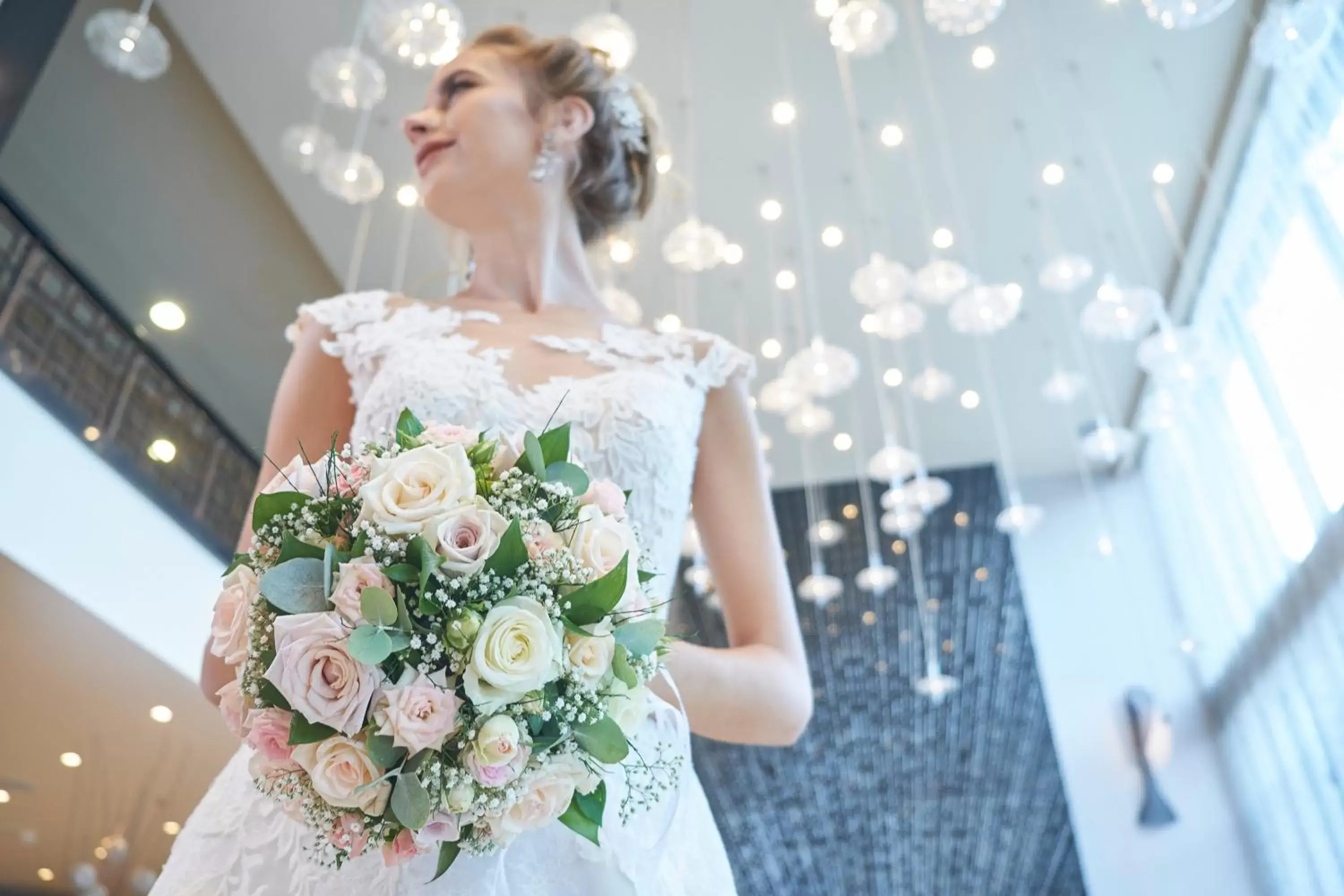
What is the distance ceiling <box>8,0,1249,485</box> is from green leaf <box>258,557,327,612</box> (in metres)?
3.75

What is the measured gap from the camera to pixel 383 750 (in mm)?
770

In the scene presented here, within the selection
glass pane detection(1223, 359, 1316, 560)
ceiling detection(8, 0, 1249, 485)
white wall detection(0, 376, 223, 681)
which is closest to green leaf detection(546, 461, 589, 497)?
white wall detection(0, 376, 223, 681)

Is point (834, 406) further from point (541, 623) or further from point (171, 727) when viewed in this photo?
point (541, 623)

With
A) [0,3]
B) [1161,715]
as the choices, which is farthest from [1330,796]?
[0,3]

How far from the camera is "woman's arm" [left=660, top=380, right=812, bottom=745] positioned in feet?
3.87

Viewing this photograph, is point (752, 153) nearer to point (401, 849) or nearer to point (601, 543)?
point (601, 543)

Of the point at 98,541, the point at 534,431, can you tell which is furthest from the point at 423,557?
the point at 98,541

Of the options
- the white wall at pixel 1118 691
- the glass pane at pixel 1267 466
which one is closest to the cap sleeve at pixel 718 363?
the glass pane at pixel 1267 466

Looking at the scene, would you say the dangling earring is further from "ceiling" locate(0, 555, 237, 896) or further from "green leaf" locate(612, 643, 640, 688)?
"ceiling" locate(0, 555, 237, 896)

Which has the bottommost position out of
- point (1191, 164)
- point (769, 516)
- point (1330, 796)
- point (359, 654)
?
point (359, 654)

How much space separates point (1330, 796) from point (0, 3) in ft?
21.6

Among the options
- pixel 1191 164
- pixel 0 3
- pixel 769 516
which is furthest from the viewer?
pixel 1191 164

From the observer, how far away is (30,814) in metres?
5.89

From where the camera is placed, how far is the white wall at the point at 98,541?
3689mm
